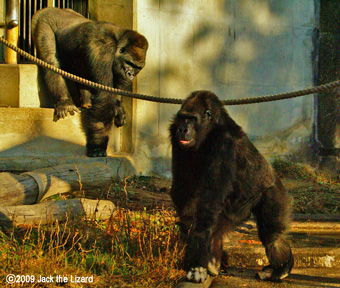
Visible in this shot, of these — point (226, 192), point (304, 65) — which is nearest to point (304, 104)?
point (304, 65)

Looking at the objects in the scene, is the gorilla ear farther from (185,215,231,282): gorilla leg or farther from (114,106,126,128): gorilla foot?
(114,106,126,128): gorilla foot

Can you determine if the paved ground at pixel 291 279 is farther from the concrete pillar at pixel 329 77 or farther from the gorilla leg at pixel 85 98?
the concrete pillar at pixel 329 77

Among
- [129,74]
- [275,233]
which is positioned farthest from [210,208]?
[129,74]

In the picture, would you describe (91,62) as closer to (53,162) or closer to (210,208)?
(53,162)

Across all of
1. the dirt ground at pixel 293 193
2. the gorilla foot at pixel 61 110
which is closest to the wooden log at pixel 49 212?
the dirt ground at pixel 293 193

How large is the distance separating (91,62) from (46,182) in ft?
7.27

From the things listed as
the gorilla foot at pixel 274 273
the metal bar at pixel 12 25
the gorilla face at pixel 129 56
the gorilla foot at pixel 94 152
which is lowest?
the gorilla foot at pixel 274 273

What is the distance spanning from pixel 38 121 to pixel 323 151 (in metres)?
5.14

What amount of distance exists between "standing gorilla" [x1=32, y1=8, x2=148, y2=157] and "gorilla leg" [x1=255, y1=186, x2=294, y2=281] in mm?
3443

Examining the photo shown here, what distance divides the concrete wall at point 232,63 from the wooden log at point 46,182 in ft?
4.97

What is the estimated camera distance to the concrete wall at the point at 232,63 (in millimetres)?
7395

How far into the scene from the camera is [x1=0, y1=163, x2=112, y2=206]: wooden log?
471 cm

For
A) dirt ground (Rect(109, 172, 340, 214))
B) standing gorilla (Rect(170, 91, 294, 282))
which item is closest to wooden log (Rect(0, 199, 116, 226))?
standing gorilla (Rect(170, 91, 294, 282))

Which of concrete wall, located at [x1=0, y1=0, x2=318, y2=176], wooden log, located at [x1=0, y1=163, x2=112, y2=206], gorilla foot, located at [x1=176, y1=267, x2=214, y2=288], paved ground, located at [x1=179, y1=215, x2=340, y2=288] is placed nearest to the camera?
gorilla foot, located at [x1=176, y1=267, x2=214, y2=288]
